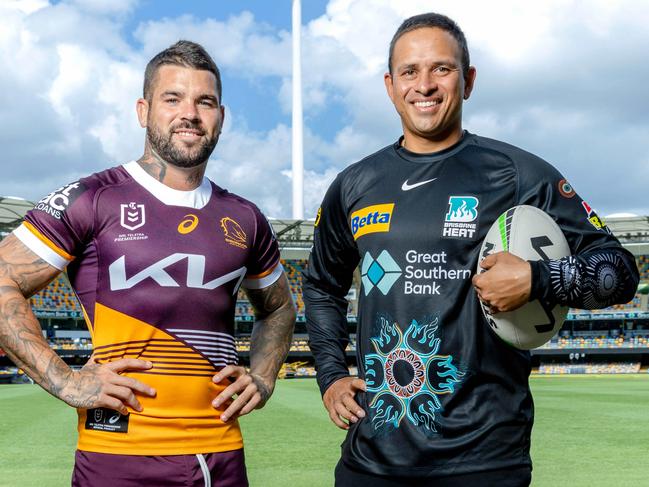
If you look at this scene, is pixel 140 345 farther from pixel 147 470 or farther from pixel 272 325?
pixel 272 325

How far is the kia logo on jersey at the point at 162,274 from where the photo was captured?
9.70ft

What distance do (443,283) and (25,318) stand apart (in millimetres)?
1696

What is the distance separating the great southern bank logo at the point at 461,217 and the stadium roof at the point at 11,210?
40.2 metres

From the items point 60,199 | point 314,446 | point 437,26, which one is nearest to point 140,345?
point 60,199

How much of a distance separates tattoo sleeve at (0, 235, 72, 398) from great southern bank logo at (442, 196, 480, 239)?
1.63 m

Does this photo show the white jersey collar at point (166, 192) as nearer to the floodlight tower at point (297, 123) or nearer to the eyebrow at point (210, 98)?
the eyebrow at point (210, 98)

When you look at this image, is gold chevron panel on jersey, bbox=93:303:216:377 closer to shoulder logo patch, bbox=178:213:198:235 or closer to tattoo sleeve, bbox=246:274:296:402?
shoulder logo patch, bbox=178:213:198:235

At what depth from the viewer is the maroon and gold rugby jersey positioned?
2850 mm

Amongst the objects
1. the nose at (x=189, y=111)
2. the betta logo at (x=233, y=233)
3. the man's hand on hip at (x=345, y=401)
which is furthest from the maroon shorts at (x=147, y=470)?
the nose at (x=189, y=111)

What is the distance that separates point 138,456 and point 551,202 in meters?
1.95

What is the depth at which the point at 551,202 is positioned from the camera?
2.90 m

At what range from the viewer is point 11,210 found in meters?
39.2

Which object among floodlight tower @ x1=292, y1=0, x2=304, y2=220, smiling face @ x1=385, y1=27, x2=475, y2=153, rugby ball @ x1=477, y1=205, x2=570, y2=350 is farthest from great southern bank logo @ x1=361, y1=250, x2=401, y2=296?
floodlight tower @ x1=292, y1=0, x2=304, y2=220

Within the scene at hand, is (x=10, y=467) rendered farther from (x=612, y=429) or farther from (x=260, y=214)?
(x=612, y=429)
